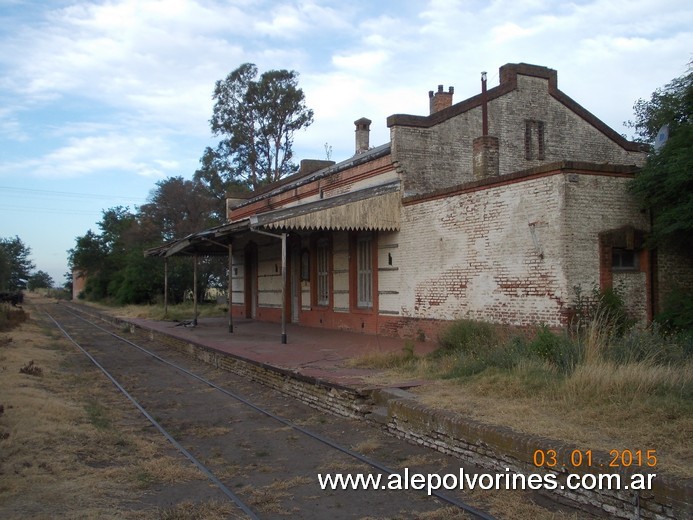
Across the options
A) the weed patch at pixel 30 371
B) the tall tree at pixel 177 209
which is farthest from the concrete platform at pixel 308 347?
the tall tree at pixel 177 209

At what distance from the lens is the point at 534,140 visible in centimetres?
1903

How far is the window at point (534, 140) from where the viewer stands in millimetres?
18906

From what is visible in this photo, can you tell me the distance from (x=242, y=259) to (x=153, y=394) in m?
17.9

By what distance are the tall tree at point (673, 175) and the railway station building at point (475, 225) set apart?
0.41 metres

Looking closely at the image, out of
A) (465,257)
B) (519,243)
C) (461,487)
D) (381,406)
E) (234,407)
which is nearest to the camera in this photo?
(461,487)

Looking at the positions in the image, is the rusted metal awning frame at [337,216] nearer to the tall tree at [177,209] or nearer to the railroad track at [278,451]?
the railroad track at [278,451]

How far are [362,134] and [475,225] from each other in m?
14.7

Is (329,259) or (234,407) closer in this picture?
(234,407)

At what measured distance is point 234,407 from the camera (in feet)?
35.1

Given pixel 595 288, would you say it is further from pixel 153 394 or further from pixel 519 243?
pixel 153 394

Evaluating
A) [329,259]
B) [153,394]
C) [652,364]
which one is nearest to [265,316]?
[329,259]

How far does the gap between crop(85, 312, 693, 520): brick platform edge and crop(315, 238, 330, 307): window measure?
28.5 ft

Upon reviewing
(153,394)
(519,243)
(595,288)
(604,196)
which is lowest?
(153,394)
